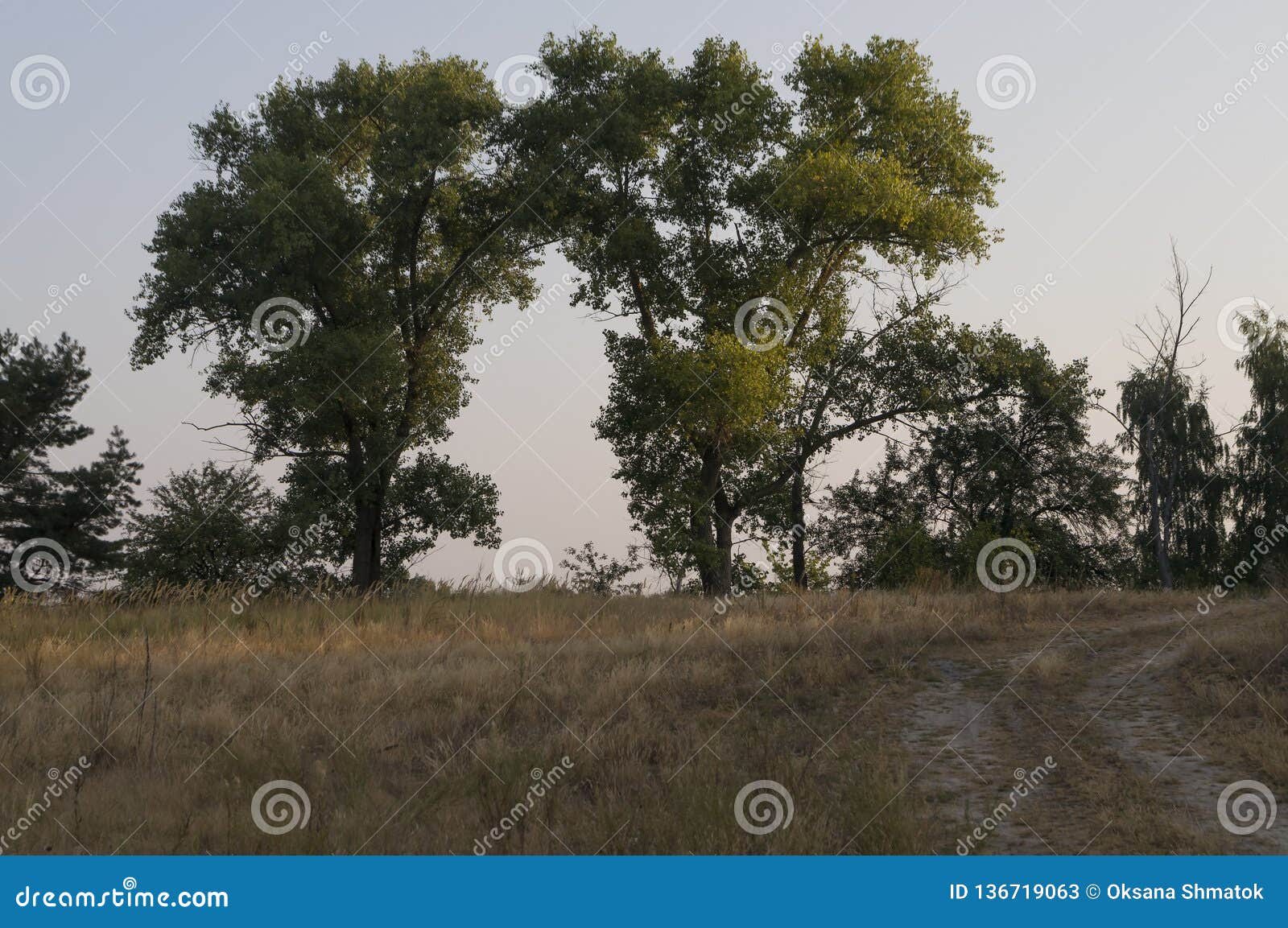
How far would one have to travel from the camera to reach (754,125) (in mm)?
25812

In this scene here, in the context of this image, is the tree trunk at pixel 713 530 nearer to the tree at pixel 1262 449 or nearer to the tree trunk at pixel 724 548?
the tree trunk at pixel 724 548

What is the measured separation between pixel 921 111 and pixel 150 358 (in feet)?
67.6

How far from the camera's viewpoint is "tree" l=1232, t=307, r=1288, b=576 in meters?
36.0

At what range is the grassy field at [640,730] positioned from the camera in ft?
26.1

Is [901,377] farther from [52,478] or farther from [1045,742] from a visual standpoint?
[52,478]

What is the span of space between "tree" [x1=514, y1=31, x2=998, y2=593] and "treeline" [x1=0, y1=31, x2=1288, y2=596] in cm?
8

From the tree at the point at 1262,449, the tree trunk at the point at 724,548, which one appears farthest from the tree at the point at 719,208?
the tree at the point at 1262,449

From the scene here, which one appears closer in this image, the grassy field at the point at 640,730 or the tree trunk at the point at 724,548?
the grassy field at the point at 640,730

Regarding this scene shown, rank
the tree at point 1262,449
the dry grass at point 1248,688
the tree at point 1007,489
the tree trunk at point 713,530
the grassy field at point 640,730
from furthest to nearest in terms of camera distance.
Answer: the tree at point 1262,449
the tree at point 1007,489
the tree trunk at point 713,530
the dry grass at point 1248,688
the grassy field at point 640,730

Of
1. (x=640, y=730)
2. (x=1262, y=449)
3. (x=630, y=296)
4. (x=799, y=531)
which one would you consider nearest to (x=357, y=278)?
(x=630, y=296)

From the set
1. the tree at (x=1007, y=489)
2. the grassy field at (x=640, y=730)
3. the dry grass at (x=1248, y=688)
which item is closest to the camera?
the grassy field at (x=640, y=730)

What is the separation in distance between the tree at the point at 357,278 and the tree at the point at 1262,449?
27006mm

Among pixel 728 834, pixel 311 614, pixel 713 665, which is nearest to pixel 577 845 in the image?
pixel 728 834

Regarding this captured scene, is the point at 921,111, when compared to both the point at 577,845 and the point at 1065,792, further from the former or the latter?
the point at 577,845
